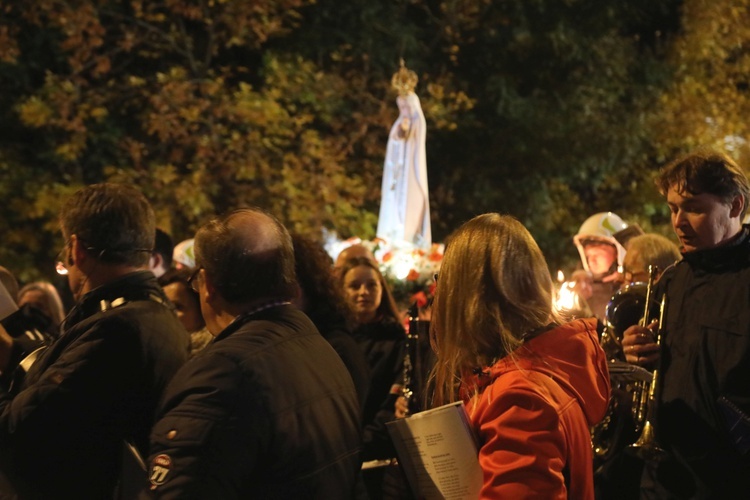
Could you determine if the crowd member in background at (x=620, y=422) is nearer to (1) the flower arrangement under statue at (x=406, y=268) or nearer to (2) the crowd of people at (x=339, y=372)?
(2) the crowd of people at (x=339, y=372)

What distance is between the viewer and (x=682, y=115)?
1825 cm

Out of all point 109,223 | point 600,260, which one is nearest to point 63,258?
point 109,223

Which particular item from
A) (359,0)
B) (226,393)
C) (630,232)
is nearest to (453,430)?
(226,393)

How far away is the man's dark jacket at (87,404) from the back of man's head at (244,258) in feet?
1.91

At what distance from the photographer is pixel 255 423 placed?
2.57m

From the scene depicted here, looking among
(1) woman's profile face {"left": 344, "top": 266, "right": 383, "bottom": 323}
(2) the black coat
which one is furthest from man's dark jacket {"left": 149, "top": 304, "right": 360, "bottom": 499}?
(1) woman's profile face {"left": 344, "top": 266, "right": 383, "bottom": 323}

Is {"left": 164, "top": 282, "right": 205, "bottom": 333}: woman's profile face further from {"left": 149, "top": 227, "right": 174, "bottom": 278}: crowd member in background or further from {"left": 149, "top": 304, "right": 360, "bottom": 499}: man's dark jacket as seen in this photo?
{"left": 149, "top": 304, "right": 360, "bottom": 499}: man's dark jacket

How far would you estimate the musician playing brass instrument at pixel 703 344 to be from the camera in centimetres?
348

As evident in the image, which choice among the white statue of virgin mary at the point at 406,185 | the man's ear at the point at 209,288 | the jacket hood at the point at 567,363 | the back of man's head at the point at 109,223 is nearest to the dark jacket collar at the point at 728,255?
the jacket hood at the point at 567,363

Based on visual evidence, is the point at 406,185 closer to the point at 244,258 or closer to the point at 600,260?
the point at 600,260

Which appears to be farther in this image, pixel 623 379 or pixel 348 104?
pixel 348 104

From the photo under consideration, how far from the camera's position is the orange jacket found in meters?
2.41

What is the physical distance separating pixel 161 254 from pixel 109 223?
2.86 meters

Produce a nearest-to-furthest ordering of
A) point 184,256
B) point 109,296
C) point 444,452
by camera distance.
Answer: point 444,452, point 109,296, point 184,256
